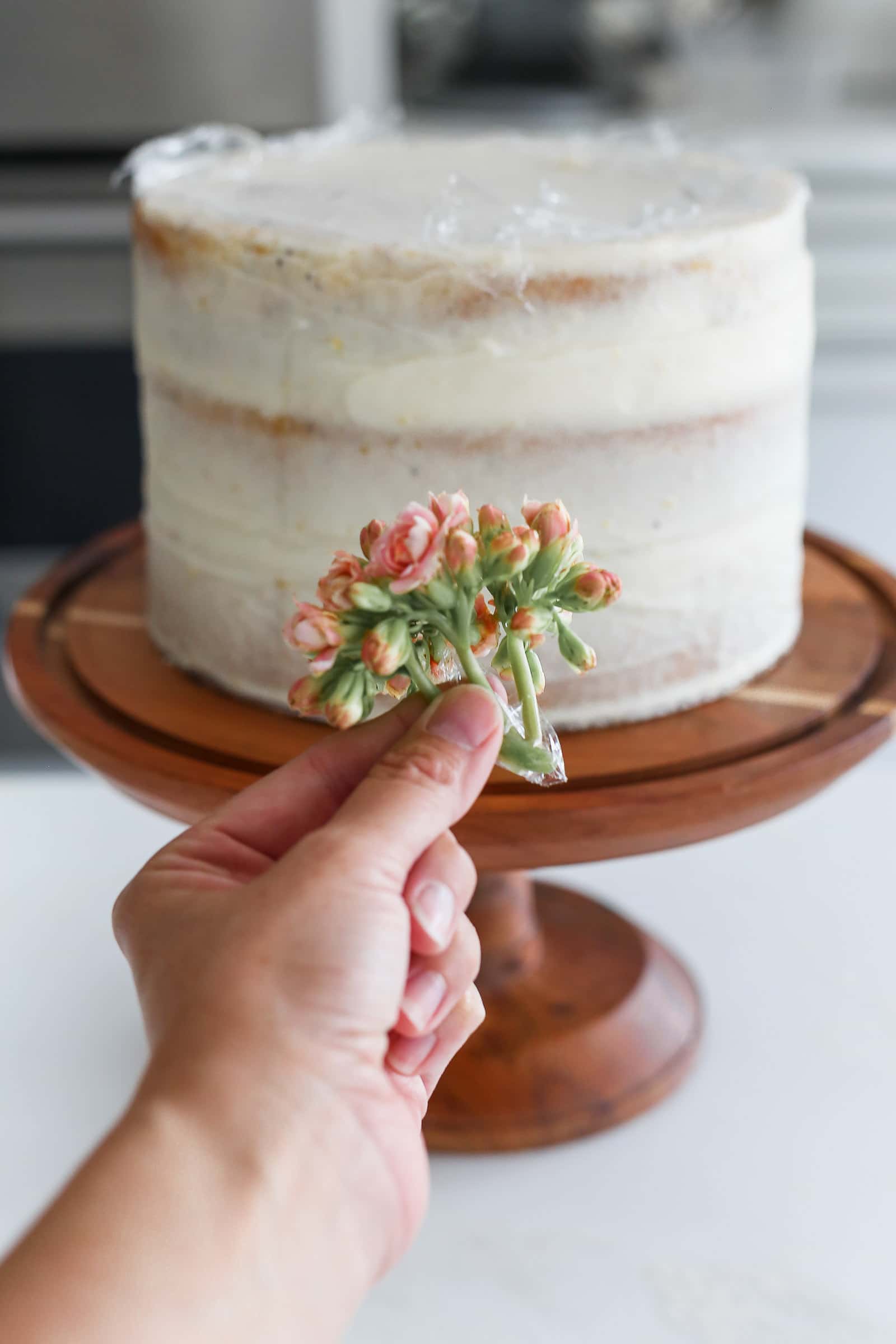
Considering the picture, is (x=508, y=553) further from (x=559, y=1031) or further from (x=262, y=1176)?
(x=559, y=1031)

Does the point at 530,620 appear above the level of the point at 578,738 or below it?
above

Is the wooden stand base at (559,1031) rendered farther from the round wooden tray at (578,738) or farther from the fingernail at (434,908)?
the fingernail at (434,908)

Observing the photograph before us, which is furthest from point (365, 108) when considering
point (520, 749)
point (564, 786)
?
point (520, 749)

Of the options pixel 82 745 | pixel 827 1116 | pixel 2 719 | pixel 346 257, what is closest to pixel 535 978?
pixel 827 1116

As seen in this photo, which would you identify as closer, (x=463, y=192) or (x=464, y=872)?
(x=464, y=872)

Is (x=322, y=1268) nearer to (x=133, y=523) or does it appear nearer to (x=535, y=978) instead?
(x=535, y=978)

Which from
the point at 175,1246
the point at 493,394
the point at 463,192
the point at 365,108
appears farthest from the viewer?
the point at 365,108

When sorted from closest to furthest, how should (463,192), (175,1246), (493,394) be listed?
(175,1246) → (493,394) → (463,192)
